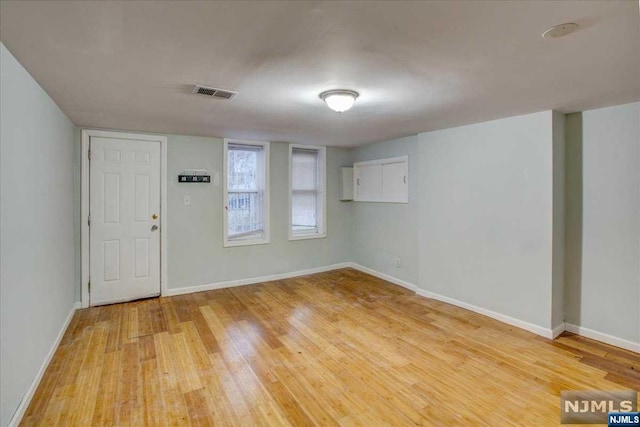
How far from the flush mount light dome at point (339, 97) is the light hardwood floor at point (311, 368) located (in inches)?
84.7

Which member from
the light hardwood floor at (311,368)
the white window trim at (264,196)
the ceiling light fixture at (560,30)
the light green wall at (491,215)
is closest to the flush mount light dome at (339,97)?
the ceiling light fixture at (560,30)

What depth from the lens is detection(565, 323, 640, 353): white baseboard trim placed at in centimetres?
289

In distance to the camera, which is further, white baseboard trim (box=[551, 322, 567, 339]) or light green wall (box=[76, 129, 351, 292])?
light green wall (box=[76, 129, 351, 292])

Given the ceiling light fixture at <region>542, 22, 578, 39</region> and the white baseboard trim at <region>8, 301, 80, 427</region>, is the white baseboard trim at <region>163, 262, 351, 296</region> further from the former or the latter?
the ceiling light fixture at <region>542, 22, 578, 39</region>

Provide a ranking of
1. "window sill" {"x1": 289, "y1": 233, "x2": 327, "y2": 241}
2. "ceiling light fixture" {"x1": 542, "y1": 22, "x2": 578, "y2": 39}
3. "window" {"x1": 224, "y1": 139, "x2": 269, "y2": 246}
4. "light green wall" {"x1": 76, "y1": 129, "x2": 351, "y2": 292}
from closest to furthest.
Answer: "ceiling light fixture" {"x1": 542, "y1": 22, "x2": 578, "y2": 39}, "light green wall" {"x1": 76, "y1": 129, "x2": 351, "y2": 292}, "window" {"x1": 224, "y1": 139, "x2": 269, "y2": 246}, "window sill" {"x1": 289, "y1": 233, "x2": 327, "y2": 241}

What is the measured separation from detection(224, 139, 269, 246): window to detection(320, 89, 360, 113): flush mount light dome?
2.63 m

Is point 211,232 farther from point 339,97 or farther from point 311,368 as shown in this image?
point 339,97

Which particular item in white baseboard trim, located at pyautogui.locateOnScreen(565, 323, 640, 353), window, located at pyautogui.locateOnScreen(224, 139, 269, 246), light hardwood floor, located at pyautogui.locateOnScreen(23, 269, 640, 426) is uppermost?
window, located at pyautogui.locateOnScreen(224, 139, 269, 246)

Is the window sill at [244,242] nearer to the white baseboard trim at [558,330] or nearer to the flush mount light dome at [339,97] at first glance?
the flush mount light dome at [339,97]

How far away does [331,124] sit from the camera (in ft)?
12.5

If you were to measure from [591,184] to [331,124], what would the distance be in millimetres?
2712

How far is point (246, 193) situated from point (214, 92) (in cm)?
266

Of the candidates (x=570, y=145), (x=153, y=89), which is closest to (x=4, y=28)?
(x=153, y=89)

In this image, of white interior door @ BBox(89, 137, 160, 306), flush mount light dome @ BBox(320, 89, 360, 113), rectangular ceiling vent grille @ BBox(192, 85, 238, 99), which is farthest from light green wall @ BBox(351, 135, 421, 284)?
white interior door @ BBox(89, 137, 160, 306)
